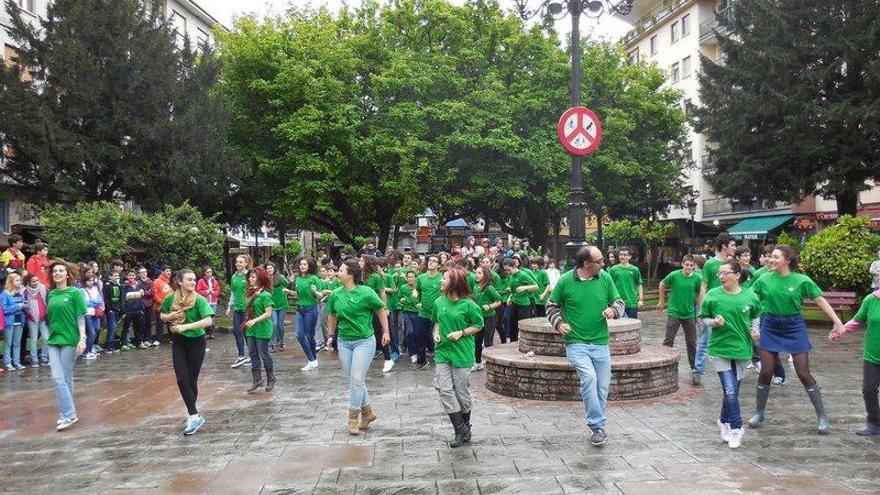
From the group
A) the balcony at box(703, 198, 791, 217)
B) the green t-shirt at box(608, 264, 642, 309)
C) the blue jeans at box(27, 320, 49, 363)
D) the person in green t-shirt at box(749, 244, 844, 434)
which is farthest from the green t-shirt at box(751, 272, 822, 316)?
the balcony at box(703, 198, 791, 217)

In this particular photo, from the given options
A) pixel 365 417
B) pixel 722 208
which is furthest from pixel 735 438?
pixel 722 208

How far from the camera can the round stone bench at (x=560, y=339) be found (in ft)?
30.3

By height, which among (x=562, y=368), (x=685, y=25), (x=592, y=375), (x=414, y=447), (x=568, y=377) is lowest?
(x=414, y=447)

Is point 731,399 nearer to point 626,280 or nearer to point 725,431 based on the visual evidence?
point 725,431

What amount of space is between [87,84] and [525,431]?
21.1 m

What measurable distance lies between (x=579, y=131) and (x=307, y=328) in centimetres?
562

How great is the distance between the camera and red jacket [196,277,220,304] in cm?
1644

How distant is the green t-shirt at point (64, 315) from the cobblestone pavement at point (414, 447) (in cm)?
99

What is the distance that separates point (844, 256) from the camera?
662 inches

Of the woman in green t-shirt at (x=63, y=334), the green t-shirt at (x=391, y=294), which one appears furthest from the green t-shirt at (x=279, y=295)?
the woman in green t-shirt at (x=63, y=334)

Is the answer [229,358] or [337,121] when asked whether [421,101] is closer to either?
[337,121]

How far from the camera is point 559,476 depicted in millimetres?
5656

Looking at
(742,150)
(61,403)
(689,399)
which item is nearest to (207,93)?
(742,150)

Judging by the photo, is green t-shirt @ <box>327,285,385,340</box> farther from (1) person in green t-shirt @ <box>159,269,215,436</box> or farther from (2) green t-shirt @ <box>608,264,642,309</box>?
(2) green t-shirt @ <box>608,264,642,309</box>
